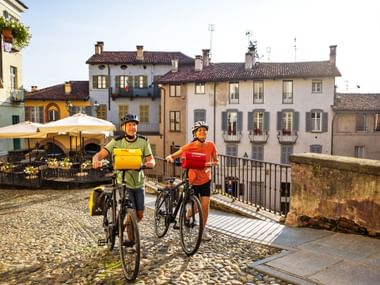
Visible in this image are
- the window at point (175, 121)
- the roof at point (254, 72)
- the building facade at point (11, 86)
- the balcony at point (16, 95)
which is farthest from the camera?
the window at point (175, 121)

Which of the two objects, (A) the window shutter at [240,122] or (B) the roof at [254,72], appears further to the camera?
(A) the window shutter at [240,122]

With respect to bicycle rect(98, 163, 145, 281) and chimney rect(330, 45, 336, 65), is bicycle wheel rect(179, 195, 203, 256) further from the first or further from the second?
chimney rect(330, 45, 336, 65)

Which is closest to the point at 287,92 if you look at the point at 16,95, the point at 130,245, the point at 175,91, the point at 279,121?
the point at 279,121

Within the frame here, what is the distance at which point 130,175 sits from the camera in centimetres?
473

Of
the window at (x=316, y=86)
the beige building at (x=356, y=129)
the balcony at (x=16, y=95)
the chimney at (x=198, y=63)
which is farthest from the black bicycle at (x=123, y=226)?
the chimney at (x=198, y=63)

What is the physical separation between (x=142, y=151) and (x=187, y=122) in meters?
29.9

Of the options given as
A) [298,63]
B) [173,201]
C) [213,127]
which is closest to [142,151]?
[173,201]

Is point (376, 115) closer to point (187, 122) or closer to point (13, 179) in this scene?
point (187, 122)

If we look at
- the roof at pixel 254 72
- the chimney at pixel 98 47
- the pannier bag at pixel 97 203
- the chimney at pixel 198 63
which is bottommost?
the pannier bag at pixel 97 203

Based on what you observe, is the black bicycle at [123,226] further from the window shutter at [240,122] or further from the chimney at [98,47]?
the chimney at [98,47]

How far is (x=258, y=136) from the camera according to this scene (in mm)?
32156

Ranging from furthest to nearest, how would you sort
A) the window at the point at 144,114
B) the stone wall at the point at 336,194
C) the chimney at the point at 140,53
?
1. the window at the point at 144,114
2. the chimney at the point at 140,53
3. the stone wall at the point at 336,194

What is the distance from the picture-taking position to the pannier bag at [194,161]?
16.8ft

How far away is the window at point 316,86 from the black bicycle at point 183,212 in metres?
28.7
